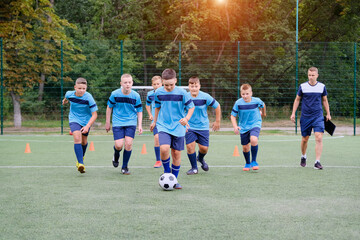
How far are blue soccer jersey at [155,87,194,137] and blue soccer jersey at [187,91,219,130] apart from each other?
5.26ft

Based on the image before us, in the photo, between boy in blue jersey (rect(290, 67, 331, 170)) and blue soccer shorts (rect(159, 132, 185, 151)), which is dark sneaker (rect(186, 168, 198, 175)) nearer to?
blue soccer shorts (rect(159, 132, 185, 151))

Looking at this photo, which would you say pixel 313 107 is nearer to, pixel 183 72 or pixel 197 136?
pixel 197 136

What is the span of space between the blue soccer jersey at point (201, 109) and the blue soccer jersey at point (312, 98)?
1.93 m

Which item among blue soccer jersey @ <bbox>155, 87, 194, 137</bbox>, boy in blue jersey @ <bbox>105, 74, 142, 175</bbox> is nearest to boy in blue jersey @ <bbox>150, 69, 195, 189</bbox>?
blue soccer jersey @ <bbox>155, 87, 194, 137</bbox>

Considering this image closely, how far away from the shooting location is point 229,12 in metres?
29.8

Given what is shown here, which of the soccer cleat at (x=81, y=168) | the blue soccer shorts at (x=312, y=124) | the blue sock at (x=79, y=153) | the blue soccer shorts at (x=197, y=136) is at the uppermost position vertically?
the blue soccer shorts at (x=312, y=124)

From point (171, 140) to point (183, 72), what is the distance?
16320 mm

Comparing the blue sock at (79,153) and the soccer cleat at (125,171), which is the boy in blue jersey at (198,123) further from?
the blue sock at (79,153)

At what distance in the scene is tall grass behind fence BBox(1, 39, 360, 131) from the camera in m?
21.8

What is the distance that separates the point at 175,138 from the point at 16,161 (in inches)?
187

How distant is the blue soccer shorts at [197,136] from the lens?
8875mm

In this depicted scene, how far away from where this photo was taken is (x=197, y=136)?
8.96m

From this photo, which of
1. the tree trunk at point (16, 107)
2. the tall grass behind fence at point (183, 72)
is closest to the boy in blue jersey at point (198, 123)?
the tall grass behind fence at point (183, 72)

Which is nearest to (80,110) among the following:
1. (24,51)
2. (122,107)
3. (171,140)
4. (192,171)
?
(122,107)
